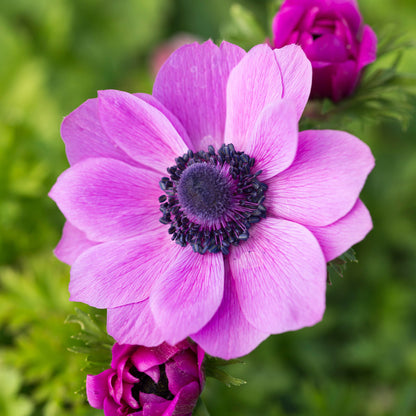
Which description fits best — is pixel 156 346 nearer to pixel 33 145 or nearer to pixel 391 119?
pixel 391 119

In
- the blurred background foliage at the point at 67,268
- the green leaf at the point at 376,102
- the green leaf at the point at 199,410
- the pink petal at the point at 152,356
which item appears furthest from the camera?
the blurred background foliage at the point at 67,268

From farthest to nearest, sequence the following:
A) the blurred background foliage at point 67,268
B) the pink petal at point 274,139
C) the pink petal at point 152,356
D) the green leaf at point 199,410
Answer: the blurred background foliage at point 67,268 → the green leaf at point 199,410 → the pink petal at point 152,356 → the pink petal at point 274,139

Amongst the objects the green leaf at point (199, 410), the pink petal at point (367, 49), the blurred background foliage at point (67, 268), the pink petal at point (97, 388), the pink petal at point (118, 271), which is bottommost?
the blurred background foliage at point (67, 268)

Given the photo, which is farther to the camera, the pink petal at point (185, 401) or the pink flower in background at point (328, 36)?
the pink flower in background at point (328, 36)

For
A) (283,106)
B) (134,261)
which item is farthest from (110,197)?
(283,106)

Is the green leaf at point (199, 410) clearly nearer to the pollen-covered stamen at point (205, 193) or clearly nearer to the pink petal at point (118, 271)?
the pink petal at point (118, 271)

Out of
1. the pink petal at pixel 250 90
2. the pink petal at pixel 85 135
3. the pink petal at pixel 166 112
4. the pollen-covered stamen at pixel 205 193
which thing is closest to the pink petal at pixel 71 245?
the pink petal at pixel 85 135
